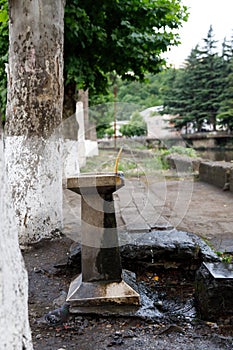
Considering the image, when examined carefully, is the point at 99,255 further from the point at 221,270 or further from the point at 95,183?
the point at 221,270

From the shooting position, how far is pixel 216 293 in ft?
9.42

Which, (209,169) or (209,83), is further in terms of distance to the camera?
(209,83)

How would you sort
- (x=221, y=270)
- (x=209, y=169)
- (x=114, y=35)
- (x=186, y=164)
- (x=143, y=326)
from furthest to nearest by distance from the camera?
1. (x=186, y=164)
2. (x=209, y=169)
3. (x=114, y=35)
4. (x=221, y=270)
5. (x=143, y=326)

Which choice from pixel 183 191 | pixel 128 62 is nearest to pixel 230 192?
pixel 183 191

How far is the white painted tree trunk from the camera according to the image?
3.94 feet

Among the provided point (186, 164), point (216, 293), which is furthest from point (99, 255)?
point (186, 164)

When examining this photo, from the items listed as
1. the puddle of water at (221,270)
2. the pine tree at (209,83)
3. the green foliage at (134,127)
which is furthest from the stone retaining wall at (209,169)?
the pine tree at (209,83)

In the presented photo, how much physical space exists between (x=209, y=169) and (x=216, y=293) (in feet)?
26.9

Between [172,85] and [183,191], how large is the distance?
2146cm

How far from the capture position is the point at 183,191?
9984mm

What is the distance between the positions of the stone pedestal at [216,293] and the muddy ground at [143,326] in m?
0.07

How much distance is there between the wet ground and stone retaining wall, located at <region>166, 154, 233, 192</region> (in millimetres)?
5780

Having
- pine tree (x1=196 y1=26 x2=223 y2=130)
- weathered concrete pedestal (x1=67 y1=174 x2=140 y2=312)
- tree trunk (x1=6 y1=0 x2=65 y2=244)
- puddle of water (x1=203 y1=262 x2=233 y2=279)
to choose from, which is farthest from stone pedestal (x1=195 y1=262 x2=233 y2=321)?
pine tree (x1=196 y1=26 x2=223 y2=130)

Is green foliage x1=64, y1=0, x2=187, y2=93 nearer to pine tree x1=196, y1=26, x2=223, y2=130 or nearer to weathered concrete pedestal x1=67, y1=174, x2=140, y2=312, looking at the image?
weathered concrete pedestal x1=67, y1=174, x2=140, y2=312
